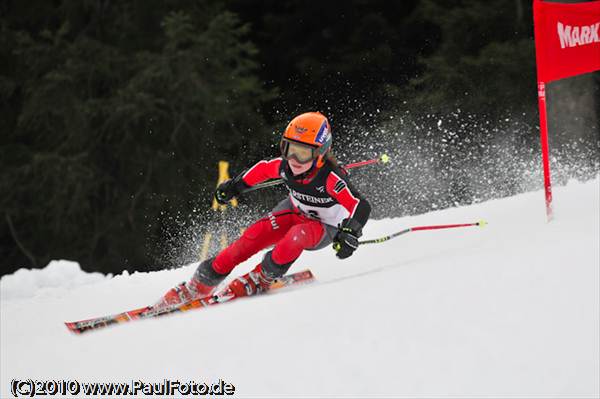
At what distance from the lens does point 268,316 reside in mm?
3941

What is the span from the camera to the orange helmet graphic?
511 cm

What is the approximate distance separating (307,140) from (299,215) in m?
0.63

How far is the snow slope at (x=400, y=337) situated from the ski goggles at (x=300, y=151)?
0.95 meters

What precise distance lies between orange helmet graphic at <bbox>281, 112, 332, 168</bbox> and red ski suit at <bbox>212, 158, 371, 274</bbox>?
118 mm

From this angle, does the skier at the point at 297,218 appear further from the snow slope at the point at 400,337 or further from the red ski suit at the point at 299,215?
the snow slope at the point at 400,337

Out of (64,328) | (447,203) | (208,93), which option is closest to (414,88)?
(447,203)

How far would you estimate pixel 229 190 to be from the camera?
568 centimetres

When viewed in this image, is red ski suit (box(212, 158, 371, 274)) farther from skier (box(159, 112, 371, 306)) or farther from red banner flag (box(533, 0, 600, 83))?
red banner flag (box(533, 0, 600, 83))

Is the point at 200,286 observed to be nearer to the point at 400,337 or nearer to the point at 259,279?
the point at 259,279

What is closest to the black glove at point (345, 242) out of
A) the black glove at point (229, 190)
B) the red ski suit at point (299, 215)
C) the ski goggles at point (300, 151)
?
the red ski suit at point (299, 215)

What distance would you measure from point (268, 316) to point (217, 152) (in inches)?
490

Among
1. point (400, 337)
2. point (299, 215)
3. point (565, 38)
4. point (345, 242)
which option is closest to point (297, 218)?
point (299, 215)

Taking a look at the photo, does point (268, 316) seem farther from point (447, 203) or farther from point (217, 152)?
point (217, 152)

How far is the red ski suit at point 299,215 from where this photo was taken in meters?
5.08
